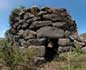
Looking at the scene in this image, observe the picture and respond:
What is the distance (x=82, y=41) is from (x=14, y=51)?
6.62m

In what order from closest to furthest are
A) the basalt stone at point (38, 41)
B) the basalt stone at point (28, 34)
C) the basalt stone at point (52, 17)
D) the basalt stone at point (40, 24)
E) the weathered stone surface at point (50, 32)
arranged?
the basalt stone at point (38, 41), the weathered stone surface at point (50, 32), the basalt stone at point (28, 34), the basalt stone at point (40, 24), the basalt stone at point (52, 17)

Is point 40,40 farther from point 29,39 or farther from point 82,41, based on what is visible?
point 82,41

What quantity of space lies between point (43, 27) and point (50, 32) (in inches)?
19.5

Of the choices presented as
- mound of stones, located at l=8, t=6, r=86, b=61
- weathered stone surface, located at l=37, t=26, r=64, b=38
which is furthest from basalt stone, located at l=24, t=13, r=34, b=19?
weathered stone surface, located at l=37, t=26, r=64, b=38

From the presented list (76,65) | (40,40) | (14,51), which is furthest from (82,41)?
(14,51)

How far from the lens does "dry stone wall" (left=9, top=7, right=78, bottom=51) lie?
14320 mm

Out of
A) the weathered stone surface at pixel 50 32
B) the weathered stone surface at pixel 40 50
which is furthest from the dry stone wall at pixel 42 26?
the weathered stone surface at pixel 40 50

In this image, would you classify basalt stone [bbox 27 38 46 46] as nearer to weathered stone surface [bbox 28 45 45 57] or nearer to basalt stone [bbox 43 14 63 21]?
weathered stone surface [bbox 28 45 45 57]

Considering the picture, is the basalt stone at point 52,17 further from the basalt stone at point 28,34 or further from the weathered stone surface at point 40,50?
the weathered stone surface at point 40,50

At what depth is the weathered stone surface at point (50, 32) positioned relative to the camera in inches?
561

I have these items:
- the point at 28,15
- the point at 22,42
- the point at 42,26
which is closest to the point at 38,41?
the point at 42,26

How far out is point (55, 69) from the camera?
11.6 m

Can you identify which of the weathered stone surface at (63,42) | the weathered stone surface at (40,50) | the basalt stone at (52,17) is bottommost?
the weathered stone surface at (40,50)

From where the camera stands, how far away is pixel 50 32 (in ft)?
46.8
